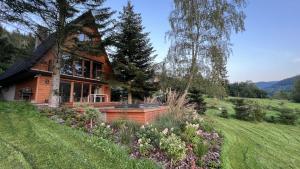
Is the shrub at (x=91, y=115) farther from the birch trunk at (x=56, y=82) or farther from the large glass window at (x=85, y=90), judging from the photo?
the large glass window at (x=85, y=90)

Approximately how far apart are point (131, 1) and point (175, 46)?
6.27 metres

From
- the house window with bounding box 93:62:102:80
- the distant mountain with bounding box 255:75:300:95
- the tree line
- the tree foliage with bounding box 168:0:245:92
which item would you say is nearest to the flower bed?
the tree line

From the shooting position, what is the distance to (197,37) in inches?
559

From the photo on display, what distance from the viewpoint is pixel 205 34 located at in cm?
1413

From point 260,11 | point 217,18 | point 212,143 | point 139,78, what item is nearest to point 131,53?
point 139,78

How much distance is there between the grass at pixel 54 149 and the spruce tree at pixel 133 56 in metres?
11.1

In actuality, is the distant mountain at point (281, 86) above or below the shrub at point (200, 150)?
above

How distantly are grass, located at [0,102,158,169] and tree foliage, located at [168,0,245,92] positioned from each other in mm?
9179

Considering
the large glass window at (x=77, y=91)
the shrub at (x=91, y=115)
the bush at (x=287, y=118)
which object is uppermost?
the large glass window at (x=77, y=91)

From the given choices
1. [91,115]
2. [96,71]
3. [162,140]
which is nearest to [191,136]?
[162,140]

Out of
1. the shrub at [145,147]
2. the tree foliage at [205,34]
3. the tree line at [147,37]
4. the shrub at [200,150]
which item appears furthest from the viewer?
the tree foliage at [205,34]

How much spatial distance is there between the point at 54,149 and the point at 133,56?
44.9ft

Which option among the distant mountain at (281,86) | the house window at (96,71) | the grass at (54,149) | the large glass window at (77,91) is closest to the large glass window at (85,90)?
the large glass window at (77,91)

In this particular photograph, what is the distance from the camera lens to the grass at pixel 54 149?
3.94 meters
